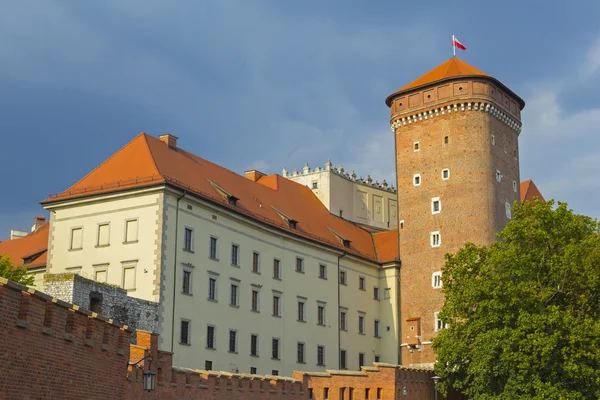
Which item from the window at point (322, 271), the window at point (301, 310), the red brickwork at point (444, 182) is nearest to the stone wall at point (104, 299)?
the window at point (301, 310)

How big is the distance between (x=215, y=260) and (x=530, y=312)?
1518 cm

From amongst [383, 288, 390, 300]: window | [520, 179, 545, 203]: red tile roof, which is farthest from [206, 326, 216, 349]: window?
[520, 179, 545, 203]: red tile roof

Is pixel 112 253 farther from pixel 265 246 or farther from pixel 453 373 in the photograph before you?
pixel 453 373

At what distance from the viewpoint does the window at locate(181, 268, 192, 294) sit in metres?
39.0

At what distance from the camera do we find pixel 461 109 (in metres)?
51.7

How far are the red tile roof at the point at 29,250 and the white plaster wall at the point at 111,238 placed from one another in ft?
16.6

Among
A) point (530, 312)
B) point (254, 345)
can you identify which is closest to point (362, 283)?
point (254, 345)

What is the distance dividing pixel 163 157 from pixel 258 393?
586 inches

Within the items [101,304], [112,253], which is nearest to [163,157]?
[112,253]

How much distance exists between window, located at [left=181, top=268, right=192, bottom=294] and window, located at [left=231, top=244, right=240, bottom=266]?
3.55 m

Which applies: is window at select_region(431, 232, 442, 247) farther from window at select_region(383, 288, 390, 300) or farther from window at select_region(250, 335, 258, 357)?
window at select_region(250, 335, 258, 357)

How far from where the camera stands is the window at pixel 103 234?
1585 inches

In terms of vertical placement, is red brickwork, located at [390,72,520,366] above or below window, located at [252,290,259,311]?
above

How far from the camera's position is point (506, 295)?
36875 mm
